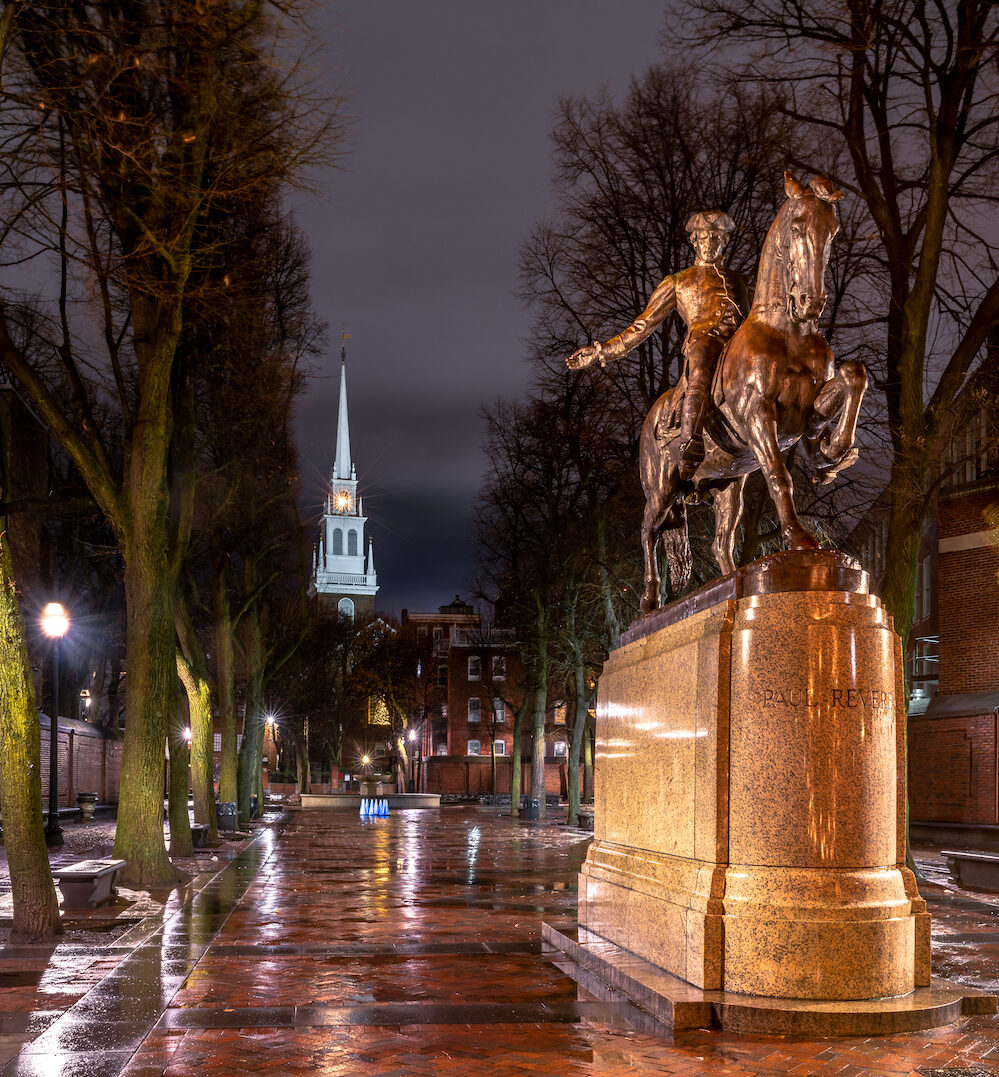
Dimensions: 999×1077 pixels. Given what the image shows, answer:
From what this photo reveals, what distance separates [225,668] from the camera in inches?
1251

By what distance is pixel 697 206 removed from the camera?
2430 centimetres

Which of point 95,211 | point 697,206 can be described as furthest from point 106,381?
point 697,206

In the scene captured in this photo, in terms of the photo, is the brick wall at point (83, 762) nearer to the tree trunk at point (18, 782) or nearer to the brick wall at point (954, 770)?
the brick wall at point (954, 770)

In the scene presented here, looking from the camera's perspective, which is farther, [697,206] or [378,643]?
[378,643]

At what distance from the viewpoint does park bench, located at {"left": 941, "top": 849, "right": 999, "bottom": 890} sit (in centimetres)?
1914

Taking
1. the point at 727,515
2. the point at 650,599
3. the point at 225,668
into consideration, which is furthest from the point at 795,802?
the point at 225,668

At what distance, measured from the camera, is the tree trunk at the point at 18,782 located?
11.9 m

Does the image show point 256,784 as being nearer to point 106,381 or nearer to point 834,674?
point 106,381

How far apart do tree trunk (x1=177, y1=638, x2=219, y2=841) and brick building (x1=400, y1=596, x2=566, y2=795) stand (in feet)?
168

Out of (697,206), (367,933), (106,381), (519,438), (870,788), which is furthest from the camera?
(519,438)

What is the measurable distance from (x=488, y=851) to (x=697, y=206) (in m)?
13.9

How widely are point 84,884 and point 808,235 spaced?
10.7m

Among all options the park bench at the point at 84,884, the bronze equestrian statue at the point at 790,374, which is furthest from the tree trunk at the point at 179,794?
the bronze equestrian statue at the point at 790,374

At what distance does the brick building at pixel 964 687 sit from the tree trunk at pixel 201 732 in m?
16.1
